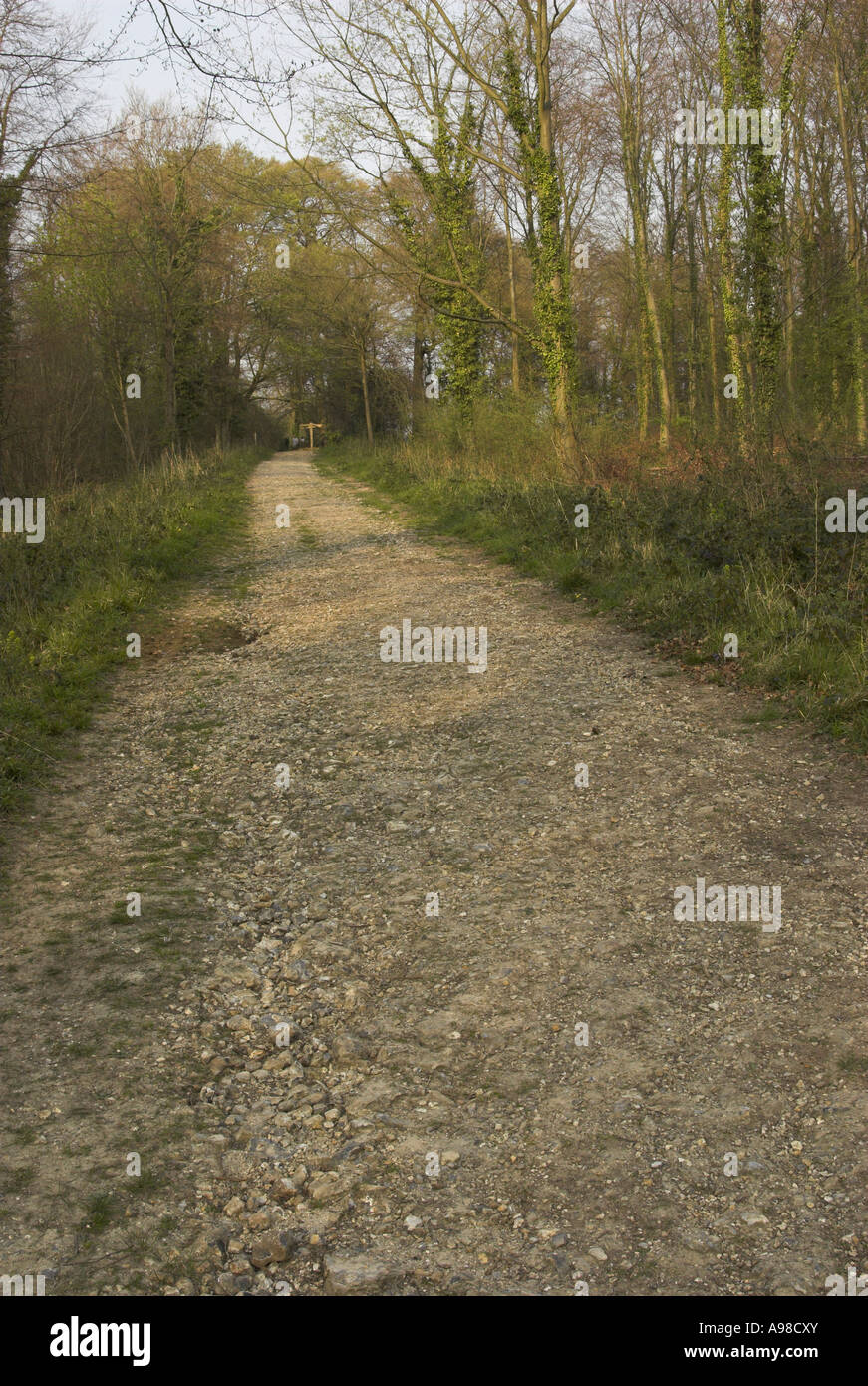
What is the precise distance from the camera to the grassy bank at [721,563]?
733 cm

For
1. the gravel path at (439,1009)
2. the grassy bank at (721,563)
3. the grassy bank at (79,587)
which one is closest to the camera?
the gravel path at (439,1009)

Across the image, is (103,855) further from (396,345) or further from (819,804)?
(396,345)

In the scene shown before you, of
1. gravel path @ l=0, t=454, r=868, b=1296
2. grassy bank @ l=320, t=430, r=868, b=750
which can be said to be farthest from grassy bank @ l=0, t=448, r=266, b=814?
grassy bank @ l=320, t=430, r=868, b=750

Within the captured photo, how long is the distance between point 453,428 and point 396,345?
18.6m

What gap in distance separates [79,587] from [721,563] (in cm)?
719

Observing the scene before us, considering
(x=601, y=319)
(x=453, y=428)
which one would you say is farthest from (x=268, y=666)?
(x=601, y=319)

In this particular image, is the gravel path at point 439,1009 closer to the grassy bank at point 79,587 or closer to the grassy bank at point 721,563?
the grassy bank at point 79,587

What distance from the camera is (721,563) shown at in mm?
9734

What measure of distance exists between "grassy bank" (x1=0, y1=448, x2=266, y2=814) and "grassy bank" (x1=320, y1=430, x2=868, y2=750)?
12.7 ft

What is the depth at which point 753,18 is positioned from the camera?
1551 cm

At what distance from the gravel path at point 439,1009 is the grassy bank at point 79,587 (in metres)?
0.40

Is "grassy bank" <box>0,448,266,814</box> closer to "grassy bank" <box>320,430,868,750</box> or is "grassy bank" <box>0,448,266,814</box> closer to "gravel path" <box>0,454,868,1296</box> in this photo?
"gravel path" <box>0,454,868,1296</box>

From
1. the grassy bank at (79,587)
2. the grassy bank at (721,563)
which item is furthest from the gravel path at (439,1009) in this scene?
the grassy bank at (721,563)

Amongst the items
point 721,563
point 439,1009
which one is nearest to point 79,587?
point 721,563
